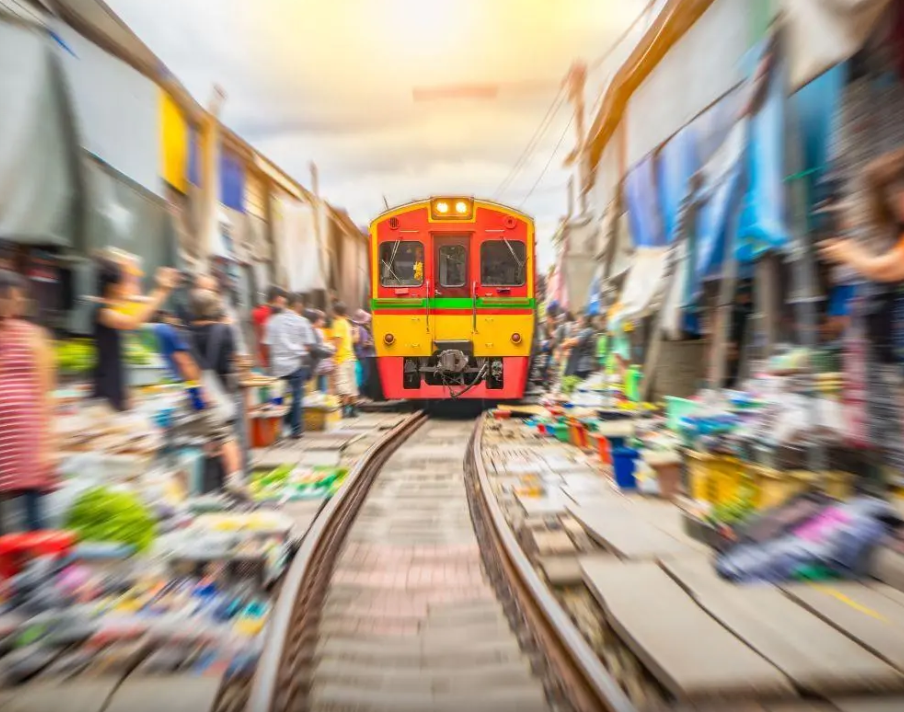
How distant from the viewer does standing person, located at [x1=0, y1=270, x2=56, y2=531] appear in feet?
8.45

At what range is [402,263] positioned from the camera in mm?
8320

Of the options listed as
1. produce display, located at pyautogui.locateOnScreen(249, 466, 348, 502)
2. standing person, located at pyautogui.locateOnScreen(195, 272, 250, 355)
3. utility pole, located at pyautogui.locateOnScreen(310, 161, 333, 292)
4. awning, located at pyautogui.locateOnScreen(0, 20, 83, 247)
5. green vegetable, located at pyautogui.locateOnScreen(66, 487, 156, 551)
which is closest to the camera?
awning, located at pyautogui.locateOnScreen(0, 20, 83, 247)

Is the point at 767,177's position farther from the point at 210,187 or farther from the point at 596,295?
the point at 596,295

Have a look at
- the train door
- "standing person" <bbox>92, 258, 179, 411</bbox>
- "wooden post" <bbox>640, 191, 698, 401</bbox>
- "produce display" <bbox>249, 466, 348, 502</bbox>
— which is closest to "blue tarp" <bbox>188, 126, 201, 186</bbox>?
"standing person" <bbox>92, 258, 179, 411</bbox>

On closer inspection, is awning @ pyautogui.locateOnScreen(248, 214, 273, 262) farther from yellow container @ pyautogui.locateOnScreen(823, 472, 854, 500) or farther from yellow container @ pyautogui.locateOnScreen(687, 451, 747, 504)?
yellow container @ pyautogui.locateOnScreen(823, 472, 854, 500)

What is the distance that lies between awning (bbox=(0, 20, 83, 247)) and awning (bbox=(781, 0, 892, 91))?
3.48m

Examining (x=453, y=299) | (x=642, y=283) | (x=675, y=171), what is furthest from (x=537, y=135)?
(x=453, y=299)

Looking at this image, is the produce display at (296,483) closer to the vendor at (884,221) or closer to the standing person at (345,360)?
the standing person at (345,360)

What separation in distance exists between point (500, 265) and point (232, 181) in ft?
16.4

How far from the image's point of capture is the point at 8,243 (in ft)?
8.54

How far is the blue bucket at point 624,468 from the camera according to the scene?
164 inches

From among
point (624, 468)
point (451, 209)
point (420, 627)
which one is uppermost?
point (451, 209)

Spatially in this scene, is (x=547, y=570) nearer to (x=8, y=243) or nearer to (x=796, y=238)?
(x=796, y=238)

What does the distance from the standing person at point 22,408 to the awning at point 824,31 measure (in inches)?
154
